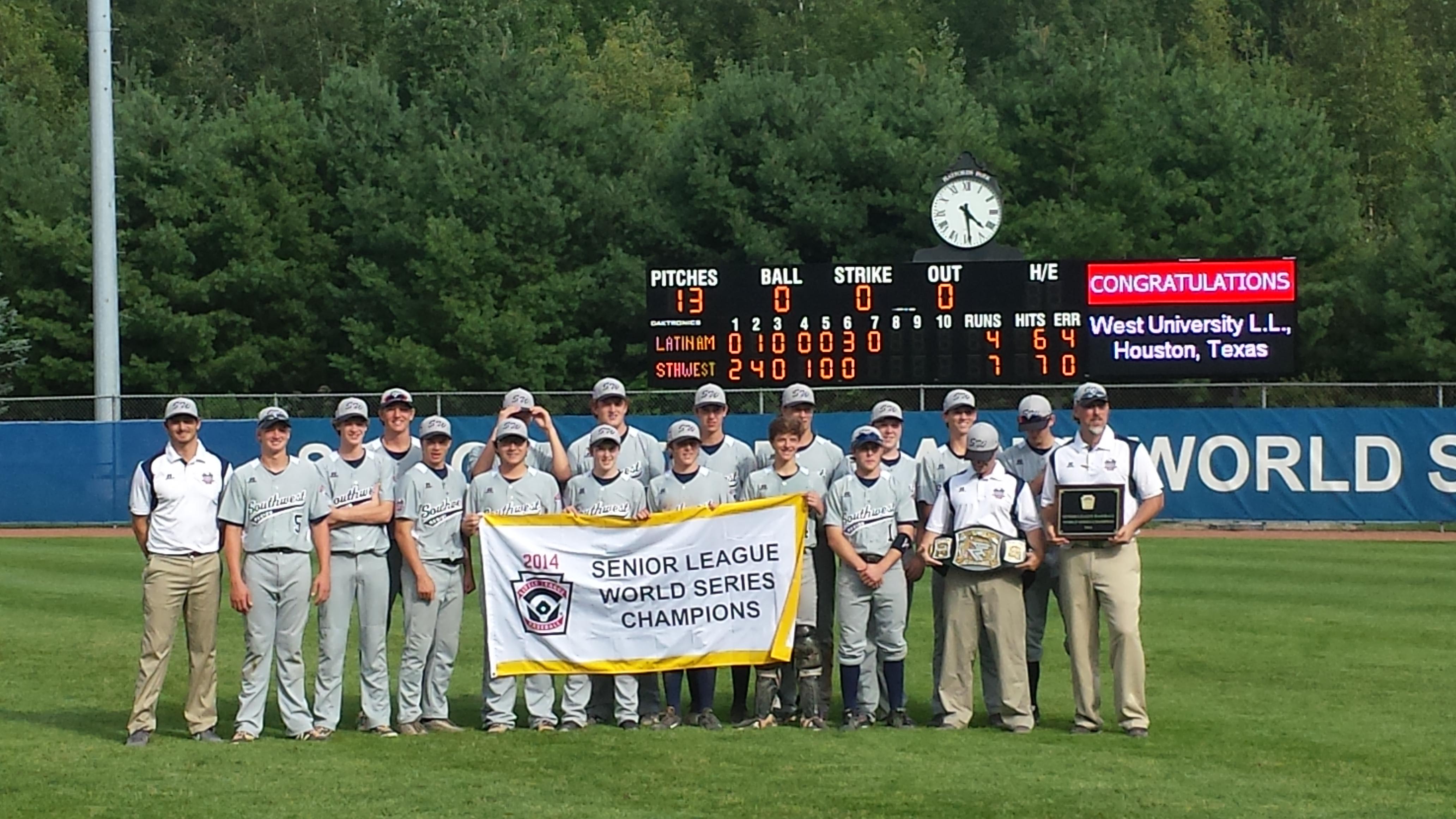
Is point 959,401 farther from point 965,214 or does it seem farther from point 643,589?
point 965,214

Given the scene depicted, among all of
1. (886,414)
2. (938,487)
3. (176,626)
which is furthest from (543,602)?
(938,487)

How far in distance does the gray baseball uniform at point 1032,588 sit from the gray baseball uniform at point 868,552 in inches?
24.7

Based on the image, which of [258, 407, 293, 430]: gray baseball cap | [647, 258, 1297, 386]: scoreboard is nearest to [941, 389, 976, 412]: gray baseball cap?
[258, 407, 293, 430]: gray baseball cap

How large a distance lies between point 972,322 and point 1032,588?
1405 centimetres

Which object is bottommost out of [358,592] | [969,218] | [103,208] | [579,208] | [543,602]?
[543,602]

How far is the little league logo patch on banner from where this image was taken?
11.1 metres

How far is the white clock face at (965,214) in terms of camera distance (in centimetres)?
2675

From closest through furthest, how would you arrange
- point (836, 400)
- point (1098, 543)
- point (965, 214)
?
1. point (1098, 543)
2. point (965, 214)
3. point (836, 400)

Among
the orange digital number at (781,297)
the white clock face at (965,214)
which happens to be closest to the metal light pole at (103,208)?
the orange digital number at (781,297)

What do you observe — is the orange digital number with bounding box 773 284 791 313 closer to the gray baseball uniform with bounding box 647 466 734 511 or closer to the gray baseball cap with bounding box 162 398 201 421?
the gray baseball uniform with bounding box 647 466 734 511

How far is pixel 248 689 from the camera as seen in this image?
10.7m

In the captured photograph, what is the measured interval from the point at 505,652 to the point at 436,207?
2898cm

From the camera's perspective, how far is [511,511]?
11.2 meters

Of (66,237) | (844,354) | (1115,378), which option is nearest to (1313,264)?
(1115,378)
